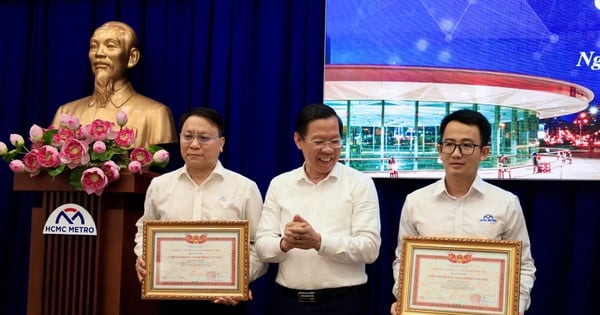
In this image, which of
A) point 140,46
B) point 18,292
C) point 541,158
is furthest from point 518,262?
point 18,292

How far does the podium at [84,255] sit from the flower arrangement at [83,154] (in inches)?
2.7

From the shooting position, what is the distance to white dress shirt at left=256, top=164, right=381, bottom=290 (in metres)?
2.13

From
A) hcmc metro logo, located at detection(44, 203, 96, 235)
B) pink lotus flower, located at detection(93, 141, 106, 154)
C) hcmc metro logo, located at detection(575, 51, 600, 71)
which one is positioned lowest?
hcmc metro logo, located at detection(44, 203, 96, 235)

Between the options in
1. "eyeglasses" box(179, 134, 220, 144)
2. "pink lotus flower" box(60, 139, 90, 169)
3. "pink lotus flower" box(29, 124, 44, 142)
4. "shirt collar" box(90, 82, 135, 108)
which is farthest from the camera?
"shirt collar" box(90, 82, 135, 108)

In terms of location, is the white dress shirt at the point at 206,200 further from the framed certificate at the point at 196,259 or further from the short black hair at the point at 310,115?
the short black hair at the point at 310,115

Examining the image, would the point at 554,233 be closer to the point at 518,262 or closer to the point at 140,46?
the point at 518,262

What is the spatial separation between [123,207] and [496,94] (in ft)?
6.60

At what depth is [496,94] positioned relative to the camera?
3289 millimetres

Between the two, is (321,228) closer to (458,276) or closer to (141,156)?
(458,276)

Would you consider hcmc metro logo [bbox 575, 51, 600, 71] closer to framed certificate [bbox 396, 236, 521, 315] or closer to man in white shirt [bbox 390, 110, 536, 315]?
man in white shirt [bbox 390, 110, 536, 315]

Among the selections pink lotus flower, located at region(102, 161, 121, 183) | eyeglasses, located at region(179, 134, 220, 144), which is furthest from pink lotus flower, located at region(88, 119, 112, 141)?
eyeglasses, located at region(179, 134, 220, 144)

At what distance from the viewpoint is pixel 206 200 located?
2418mm

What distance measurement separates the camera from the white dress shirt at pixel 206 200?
7.90 ft

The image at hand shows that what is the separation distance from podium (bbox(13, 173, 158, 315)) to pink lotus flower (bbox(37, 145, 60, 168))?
0.37 feet
